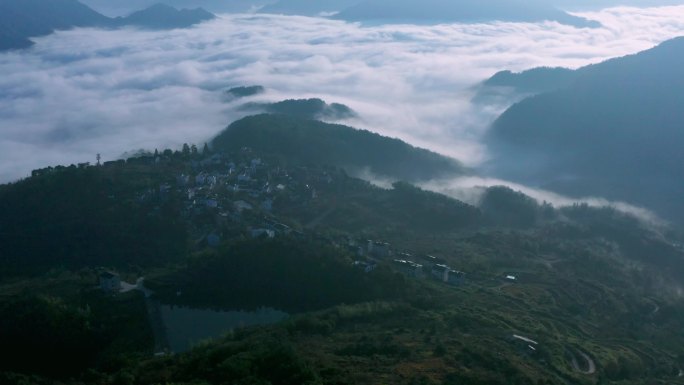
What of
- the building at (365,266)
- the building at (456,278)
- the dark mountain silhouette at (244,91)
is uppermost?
the dark mountain silhouette at (244,91)

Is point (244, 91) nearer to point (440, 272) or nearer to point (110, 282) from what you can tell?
point (440, 272)

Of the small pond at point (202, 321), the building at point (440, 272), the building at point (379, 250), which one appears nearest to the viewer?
the small pond at point (202, 321)

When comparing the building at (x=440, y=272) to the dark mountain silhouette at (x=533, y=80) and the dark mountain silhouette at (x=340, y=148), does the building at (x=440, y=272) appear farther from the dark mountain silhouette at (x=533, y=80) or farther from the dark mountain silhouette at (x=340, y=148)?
the dark mountain silhouette at (x=533, y=80)

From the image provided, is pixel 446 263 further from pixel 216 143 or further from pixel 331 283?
pixel 216 143

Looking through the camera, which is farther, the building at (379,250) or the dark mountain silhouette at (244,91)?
the dark mountain silhouette at (244,91)

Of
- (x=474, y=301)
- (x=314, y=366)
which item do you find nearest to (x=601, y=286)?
(x=474, y=301)

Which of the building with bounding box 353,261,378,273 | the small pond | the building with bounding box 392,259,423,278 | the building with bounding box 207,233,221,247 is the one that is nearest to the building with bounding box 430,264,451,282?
the building with bounding box 392,259,423,278

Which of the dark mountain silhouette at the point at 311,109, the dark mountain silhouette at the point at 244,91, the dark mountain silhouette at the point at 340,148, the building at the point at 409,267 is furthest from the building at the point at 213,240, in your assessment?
the dark mountain silhouette at the point at 244,91

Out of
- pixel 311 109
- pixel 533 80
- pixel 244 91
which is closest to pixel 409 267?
pixel 311 109
